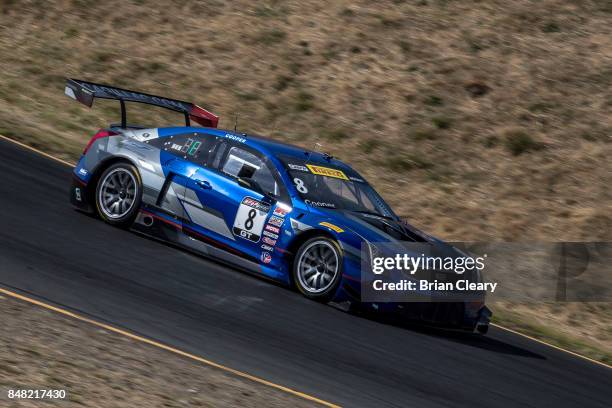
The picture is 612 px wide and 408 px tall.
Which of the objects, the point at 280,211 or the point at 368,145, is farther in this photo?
the point at 368,145

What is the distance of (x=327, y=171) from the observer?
11117mm

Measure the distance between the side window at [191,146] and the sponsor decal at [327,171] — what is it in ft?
3.77

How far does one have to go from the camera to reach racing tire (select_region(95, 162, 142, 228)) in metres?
11.2

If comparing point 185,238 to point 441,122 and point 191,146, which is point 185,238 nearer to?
point 191,146

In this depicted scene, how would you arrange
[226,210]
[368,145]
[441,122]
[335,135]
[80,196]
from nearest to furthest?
[226,210] < [80,196] < [368,145] < [335,135] < [441,122]

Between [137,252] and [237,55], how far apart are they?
11.2 m

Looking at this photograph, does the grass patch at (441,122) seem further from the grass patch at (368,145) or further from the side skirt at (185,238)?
the side skirt at (185,238)

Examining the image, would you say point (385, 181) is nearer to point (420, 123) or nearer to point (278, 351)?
point (420, 123)

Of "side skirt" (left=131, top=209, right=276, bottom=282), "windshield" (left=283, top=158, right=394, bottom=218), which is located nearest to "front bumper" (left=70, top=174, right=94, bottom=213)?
"side skirt" (left=131, top=209, right=276, bottom=282)

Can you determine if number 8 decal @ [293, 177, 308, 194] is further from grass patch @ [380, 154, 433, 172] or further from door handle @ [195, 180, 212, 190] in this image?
grass patch @ [380, 154, 433, 172]

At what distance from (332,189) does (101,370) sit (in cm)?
450

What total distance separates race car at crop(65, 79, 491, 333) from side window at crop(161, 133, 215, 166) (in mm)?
14

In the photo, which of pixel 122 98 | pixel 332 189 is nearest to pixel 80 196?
pixel 122 98

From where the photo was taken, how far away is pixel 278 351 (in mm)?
8367
